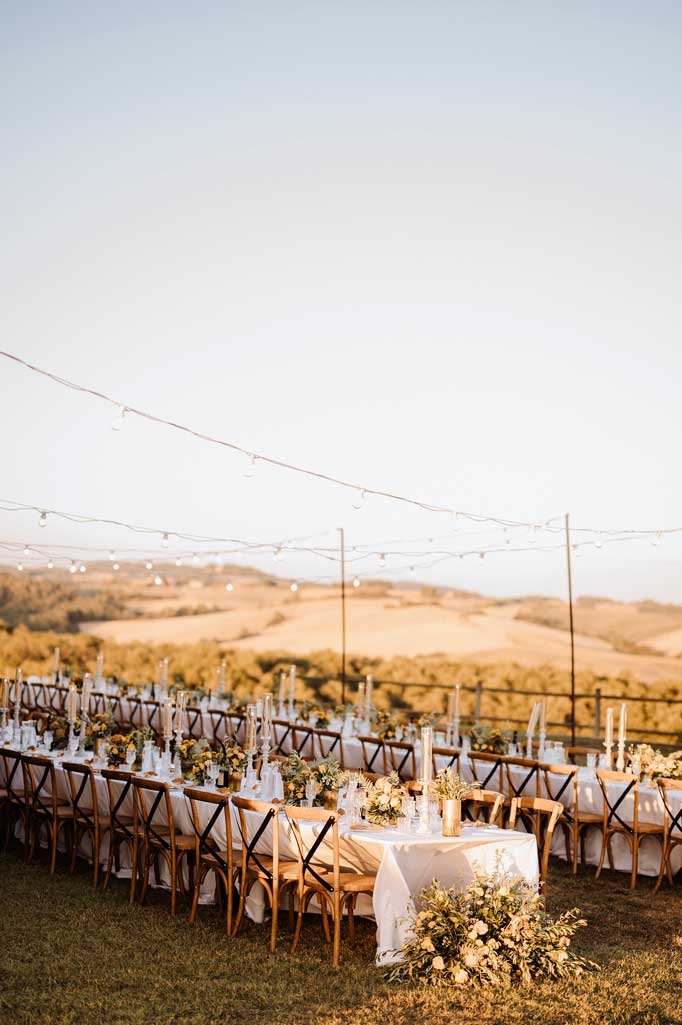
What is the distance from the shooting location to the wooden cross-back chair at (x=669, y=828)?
24.5 feet

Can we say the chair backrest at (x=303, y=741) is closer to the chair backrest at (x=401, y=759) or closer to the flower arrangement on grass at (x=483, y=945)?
the chair backrest at (x=401, y=759)

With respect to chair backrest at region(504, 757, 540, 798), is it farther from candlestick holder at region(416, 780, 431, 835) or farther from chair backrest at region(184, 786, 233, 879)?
chair backrest at region(184, 786, 233, 879)

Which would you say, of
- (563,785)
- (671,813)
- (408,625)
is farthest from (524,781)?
(408,625)

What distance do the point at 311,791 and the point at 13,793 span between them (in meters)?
3.27

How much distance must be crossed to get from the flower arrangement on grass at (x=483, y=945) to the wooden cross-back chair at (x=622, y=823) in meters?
2.29

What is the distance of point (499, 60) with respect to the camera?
1102cm

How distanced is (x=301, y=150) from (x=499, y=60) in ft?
11.6

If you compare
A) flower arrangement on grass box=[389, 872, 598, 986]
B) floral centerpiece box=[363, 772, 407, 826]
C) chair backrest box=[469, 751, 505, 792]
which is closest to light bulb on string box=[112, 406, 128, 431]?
floral centerpiece box=[363, 772, 407, 826]

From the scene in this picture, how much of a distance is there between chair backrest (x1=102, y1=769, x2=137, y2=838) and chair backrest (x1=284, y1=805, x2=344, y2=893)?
1.63 metres

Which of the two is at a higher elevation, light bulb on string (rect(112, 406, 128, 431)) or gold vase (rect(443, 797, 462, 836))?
light bulb on string (rect(112, 406, 128, 431))

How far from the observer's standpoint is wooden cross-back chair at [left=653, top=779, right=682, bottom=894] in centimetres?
748

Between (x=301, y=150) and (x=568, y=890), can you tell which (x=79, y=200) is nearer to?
(x=301, y=150)

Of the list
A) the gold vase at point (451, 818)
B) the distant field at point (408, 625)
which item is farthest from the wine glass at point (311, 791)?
the distant field at point (408, 625)

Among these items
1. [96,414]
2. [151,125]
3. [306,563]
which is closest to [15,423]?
[96,414]
